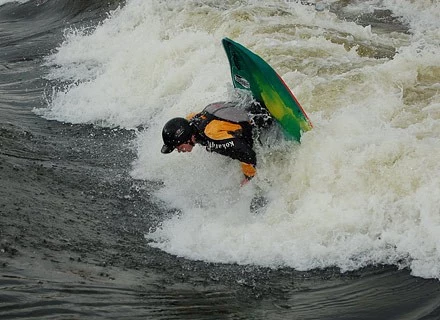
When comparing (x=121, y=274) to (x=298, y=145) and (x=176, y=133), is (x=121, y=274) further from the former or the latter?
(x=298, y=145)

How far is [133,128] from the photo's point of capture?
8531mm

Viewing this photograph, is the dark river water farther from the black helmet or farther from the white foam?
the black helmet

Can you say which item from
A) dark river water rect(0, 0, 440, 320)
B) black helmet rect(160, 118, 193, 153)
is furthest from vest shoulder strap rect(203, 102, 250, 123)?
dark river water rect(0, 0, 440, 320)

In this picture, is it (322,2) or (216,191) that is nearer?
(216,191)

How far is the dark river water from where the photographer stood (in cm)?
404

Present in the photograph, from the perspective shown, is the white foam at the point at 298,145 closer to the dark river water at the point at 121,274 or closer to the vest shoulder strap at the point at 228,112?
the dark river water at the point at 121,274

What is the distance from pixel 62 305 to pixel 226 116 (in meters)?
2.70

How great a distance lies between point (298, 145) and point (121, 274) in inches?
95.5

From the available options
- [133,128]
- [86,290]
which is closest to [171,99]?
[133,128]

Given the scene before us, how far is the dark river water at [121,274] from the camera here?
404cm

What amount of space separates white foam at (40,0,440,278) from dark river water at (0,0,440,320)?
198 millimetres

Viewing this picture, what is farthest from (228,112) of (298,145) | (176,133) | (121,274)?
(121,274)

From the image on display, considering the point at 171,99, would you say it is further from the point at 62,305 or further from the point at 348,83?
the point at 62,305

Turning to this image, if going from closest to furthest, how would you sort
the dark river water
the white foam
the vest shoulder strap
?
the dark river water → the white foam → the vest shoulder strap
